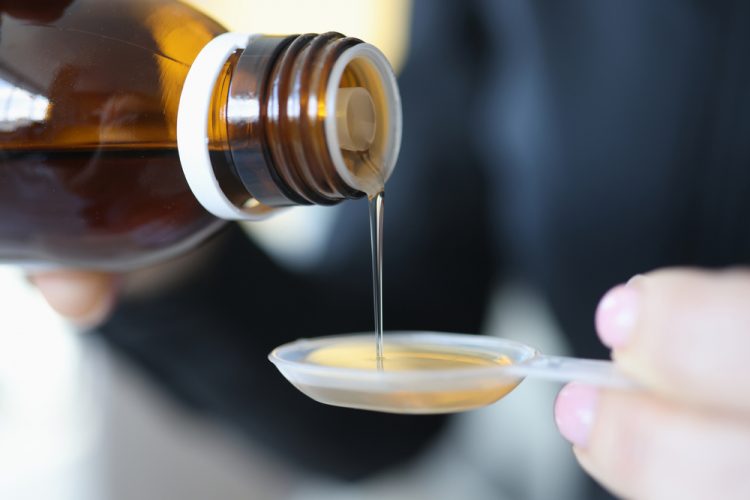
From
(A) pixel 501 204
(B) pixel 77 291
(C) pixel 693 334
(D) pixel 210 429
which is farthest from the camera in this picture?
(D) pixel 210 429

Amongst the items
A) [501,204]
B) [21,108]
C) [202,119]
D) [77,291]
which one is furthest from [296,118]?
[501,204]

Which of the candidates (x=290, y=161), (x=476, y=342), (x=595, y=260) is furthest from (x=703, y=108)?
(x=290, y=161)

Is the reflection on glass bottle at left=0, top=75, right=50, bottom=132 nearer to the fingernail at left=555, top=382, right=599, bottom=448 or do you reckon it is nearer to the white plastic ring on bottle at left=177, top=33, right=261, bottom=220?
the white plastic ring on bottle at left=177, top=33, right=261, bottom=220

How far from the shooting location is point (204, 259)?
0.75 metres

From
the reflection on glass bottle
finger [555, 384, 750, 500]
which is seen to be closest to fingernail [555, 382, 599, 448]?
finger [555, 384, 750, 500]

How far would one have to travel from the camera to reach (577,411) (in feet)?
1.18

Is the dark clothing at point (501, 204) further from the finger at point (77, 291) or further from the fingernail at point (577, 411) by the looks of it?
the fingernail at point (577, 411)

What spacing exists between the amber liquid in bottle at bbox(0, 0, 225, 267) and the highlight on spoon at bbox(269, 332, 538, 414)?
121mm

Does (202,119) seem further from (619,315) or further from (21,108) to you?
(619,315)

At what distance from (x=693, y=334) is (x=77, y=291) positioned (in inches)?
18.0

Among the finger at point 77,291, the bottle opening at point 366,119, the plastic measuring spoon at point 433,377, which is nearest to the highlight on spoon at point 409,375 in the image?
the plastic measuring spoon at point 433,377

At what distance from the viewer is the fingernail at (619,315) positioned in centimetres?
32

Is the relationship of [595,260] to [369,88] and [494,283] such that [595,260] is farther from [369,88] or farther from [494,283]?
[369,88]

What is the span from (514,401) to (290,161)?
60 cm
